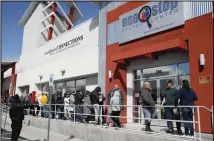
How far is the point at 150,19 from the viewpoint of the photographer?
10773mm

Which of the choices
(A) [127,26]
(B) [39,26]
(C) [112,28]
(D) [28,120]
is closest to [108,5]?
(C) [112,28]

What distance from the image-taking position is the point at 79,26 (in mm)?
16734

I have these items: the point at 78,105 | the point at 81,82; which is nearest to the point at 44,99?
the point at 81,82

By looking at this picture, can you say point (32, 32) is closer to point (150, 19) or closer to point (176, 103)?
point (150, 19)

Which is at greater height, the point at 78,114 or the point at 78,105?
the point at 78,105

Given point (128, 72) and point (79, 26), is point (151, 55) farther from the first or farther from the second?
point (79, 26)

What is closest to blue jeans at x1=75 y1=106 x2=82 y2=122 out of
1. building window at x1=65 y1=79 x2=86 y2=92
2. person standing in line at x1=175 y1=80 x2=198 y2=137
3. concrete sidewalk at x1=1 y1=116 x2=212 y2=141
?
concrete sidewalk at x1=1 y1=116 x2=212 y2=141

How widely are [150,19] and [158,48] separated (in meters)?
1.60

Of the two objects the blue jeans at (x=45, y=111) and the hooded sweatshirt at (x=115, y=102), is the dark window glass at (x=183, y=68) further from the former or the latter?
the blue jeans at (x=45, y=111)

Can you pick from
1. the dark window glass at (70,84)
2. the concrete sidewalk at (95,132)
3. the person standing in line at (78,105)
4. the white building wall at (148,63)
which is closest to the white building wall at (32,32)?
the dark window glass at (70,84)

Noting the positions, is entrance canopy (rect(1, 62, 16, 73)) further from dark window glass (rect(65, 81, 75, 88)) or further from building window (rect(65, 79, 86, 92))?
building window (rect(65, 79, 86, 92))

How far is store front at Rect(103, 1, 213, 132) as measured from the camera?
8.59 meters

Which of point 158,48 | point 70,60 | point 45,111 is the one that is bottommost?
point 45,111

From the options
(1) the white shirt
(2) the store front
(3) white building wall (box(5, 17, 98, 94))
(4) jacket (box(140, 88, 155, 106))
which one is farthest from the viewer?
(3) white building wall (box(5, 17, 98, 94))
